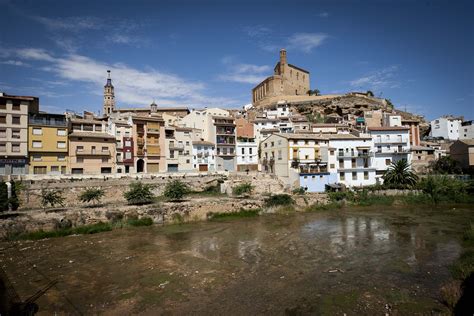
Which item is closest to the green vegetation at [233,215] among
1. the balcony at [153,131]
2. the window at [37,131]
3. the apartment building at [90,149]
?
the apartment building at [90,149]

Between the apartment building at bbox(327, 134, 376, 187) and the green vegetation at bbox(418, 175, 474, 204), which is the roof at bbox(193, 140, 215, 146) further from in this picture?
the green vegetation at bbox(418, 175, 474, 204)

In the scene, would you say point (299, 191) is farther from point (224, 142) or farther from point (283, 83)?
point (283, 83)

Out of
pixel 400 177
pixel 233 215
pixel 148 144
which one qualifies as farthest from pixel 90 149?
pixel 400 177

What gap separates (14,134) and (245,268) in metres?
39.0

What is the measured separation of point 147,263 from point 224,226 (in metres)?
12.0

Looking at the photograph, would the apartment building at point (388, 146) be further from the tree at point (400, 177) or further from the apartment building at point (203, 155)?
the apartment building at point (203, 155)

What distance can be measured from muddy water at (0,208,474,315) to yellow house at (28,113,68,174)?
786 inches

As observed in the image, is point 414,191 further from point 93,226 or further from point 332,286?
point 93,226

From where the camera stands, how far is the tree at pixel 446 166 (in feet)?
170

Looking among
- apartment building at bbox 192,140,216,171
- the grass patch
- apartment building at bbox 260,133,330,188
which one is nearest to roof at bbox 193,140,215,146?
apartment building at bbox 192,140,216,171

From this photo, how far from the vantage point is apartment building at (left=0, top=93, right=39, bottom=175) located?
37812 millimetres

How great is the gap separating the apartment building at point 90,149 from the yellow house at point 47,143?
1.15 m

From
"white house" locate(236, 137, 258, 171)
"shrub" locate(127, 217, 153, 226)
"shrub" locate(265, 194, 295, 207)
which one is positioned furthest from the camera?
"white house" locate(236, 137, 258, 171)

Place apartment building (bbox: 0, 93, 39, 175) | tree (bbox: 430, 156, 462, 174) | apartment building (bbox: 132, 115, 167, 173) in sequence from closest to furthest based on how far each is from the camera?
apartment building (bbox: 0, 93, 39, 175) → apartment building (bbox: 132, 115, 167, 173) → tree (bbox: 430, 156, 462, 174)
